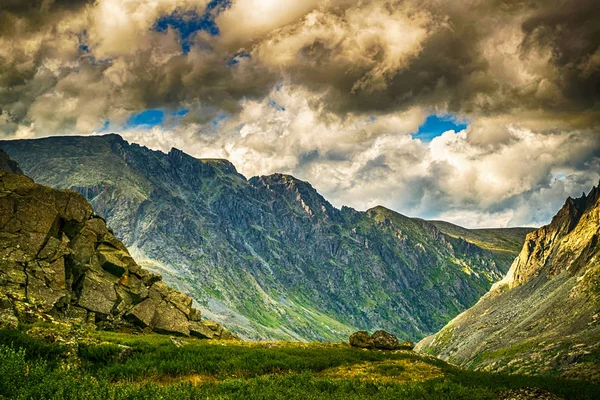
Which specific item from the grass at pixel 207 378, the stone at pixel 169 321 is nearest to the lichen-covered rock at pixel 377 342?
the grass at pixel 207 378

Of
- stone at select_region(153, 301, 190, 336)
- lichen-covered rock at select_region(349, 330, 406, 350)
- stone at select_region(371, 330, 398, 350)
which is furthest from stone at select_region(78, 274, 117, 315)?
stone at select_region(371, 330, 398, 350)

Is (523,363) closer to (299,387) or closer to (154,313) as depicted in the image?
(154,313)

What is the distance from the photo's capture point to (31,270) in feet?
120

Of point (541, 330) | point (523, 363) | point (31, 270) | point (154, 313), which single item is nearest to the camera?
point (31, 270)

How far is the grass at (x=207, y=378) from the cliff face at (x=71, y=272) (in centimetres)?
946

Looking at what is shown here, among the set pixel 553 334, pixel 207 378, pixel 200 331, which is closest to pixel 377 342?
pixel 200 331

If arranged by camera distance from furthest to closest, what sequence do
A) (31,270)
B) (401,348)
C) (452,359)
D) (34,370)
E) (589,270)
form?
(452,359) < (589,270) < (401,348) < (31,270) < (34,370)

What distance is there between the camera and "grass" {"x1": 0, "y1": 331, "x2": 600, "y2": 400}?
13.0 metres

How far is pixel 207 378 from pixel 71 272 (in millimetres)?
30324

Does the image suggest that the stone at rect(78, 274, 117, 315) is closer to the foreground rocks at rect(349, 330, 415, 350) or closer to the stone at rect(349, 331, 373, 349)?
the stone at rect(349, 331, 373, 349)

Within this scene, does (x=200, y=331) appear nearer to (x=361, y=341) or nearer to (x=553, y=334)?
(x=361, y=341)

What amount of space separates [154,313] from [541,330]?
517ft

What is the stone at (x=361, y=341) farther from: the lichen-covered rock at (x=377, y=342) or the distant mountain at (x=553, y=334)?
the distant mountain at (x=553, y=334)

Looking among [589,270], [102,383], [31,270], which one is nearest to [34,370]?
[102,383]
